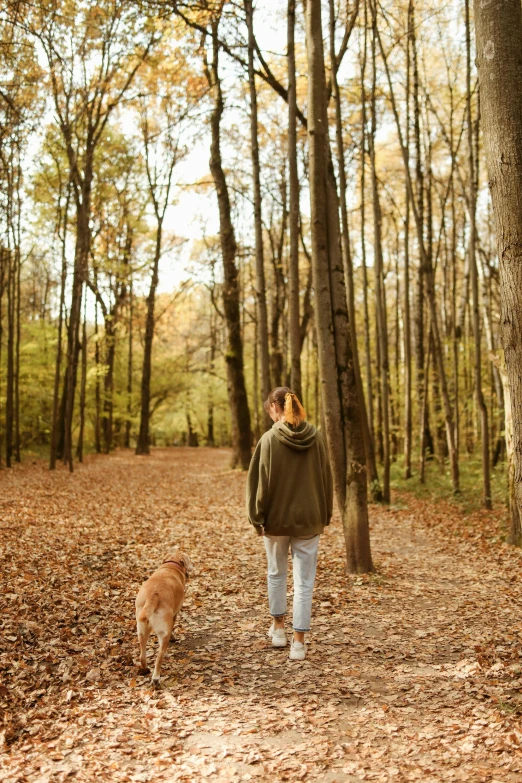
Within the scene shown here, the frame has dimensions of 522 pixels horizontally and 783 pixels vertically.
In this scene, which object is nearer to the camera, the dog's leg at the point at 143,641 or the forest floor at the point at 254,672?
the forest floor at the point at 254,672

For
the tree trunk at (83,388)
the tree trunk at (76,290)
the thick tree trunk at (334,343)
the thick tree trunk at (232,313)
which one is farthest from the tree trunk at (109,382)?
the thick tree trunk at (334,343)

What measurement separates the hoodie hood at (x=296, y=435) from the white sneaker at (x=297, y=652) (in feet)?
4.97

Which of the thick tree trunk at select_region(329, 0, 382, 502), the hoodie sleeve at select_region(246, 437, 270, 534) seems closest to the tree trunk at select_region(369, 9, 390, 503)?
the thick tree trunk at select_region(329, 0, 382, 502)

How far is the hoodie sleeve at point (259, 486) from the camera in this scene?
476cm

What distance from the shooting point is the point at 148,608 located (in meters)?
4.25

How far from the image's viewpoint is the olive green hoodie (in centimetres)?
474

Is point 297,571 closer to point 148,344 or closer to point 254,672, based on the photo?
point 254,672

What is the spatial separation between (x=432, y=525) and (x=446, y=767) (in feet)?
26.0

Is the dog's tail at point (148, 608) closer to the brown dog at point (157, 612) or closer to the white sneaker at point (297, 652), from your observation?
the brown dog at point (157, 612)

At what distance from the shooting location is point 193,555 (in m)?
8.46

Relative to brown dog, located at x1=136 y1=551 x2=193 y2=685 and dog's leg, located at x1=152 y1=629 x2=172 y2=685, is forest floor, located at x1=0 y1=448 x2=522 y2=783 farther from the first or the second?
brown dog, located at x1=136 y1=551 x2=193 y2=685

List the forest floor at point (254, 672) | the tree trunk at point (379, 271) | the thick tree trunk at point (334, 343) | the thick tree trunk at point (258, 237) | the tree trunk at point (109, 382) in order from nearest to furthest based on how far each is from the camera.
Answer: the forest floor at point (254, 672), the thick tree trunk at point (334, 343), the thick tree trunk at point (258, 237), the tree trunk at point (379, 271), the tree trunk at point (109, 382)

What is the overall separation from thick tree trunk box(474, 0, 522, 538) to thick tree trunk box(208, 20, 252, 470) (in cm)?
1333

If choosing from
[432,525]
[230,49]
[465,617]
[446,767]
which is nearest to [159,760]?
[446,767]
